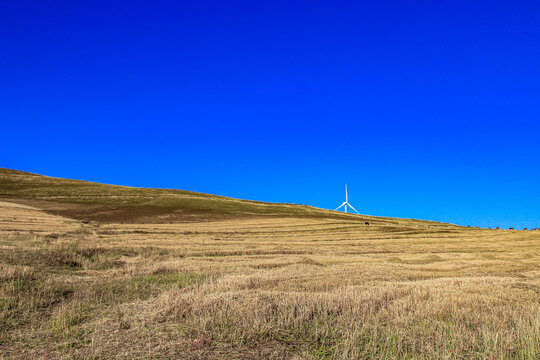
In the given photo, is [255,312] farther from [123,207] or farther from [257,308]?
[123,207]

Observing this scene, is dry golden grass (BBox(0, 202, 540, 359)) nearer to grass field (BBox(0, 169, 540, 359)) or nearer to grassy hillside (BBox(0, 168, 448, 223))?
grass field (BBox(0, 169, 540, 359))

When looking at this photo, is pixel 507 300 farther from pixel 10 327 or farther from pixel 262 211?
pixel 262 211

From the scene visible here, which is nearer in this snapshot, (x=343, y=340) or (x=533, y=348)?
(x=533, y=348)

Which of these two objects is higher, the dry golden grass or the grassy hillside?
the grassy hillside

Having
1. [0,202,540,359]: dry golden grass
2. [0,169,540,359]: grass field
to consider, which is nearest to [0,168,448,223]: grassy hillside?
A: [0,169,540,359]: grass field

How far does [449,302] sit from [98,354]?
325 inches

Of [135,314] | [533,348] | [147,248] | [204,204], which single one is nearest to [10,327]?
[135,314]

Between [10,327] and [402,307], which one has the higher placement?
[402,307]

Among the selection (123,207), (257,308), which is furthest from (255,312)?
(123,207)

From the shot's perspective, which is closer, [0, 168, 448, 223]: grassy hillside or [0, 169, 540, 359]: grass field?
[0, 169, 540, 359]: grass field

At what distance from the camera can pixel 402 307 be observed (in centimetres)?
955

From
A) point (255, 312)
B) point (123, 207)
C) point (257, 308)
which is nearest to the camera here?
point (255, 312)

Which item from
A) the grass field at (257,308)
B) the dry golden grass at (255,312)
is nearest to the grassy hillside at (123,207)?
the grass field at (257,308)

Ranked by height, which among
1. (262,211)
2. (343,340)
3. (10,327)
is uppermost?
(262,211)
